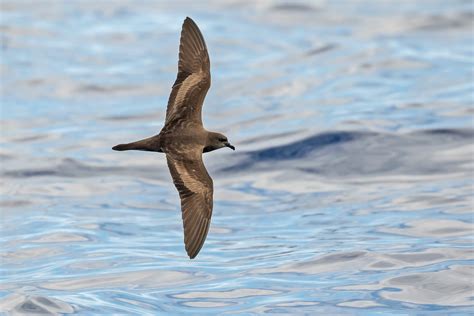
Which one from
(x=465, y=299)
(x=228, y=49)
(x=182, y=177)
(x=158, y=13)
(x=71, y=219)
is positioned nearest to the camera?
(x=182, y=177)

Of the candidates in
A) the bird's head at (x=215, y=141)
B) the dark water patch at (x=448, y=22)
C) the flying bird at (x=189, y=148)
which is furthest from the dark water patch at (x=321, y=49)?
the bird's head at (x=215, y=141)

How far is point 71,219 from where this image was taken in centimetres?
1550

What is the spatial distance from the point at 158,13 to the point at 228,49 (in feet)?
12.5

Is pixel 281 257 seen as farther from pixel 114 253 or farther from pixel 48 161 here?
pixel 48 161

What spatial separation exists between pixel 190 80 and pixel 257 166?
6.52 meters

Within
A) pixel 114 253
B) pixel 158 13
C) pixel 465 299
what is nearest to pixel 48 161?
pixel 114 253

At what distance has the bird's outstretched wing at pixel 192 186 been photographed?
10.3 m

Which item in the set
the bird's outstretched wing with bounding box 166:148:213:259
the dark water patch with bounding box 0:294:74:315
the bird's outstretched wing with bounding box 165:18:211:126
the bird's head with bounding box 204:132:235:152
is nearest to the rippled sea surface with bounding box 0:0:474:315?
the dark water patch with bounding box 0:294:74:315

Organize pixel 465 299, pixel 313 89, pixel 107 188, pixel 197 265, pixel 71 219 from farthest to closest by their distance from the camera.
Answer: pixel 313 89, pixel 107 188, pixel 71 219, pixel 197 265, pixel 465 299

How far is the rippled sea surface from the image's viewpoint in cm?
1270

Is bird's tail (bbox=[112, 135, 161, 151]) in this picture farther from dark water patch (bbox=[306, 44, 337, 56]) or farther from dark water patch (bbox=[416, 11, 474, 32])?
dark water patch (bbox=[416, 11, 474, 32])

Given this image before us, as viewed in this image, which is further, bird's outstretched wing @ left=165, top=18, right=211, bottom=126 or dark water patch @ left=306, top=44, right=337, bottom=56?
dark water patch @ left=306, top=44, right=337, bottom=56

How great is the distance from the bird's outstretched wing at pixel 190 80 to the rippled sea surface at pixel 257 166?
2.31m

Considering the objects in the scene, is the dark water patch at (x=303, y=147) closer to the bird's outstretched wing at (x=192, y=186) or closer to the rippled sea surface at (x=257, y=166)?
the rippled sea surface at (x=257, y=166)
